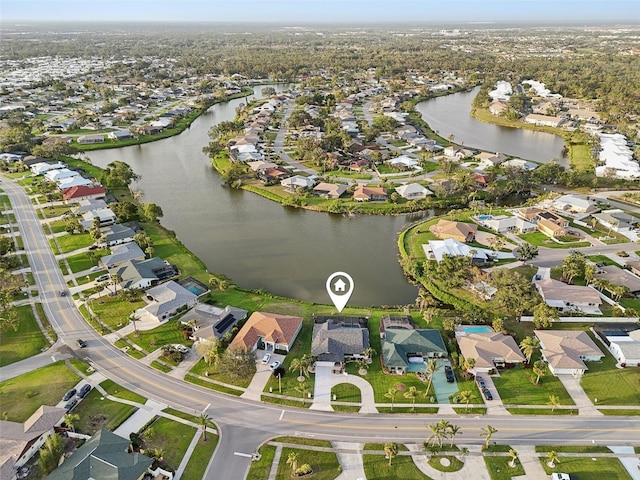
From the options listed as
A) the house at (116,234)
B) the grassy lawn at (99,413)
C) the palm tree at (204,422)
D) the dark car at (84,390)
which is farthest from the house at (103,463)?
the house at (116,234)

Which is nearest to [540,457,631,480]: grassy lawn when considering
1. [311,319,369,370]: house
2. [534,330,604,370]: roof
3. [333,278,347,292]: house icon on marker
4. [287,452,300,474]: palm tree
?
[534,330,604,370]: roof

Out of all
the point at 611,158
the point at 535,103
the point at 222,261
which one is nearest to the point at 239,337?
the point at 222,261

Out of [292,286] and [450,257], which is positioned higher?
[450,257]

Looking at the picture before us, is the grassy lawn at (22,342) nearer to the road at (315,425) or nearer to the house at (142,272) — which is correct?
the road at (315,425)

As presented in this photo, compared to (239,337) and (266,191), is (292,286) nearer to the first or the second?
(239,337)

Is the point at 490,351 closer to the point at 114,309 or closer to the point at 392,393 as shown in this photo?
the point at 392,393

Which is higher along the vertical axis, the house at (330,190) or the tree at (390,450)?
the tree at (390,450)
